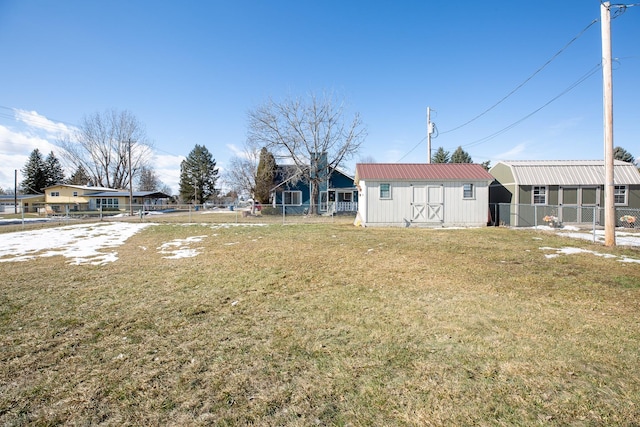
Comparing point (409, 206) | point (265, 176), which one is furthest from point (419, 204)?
point (265, 176)

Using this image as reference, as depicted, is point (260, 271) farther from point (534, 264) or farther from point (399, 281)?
point (534, 264)

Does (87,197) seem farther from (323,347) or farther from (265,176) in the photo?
(323,347)

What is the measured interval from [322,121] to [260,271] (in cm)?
2247

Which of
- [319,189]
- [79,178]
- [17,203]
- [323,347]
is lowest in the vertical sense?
[323,347]

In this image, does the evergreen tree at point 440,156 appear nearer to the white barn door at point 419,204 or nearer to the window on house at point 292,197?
the window on house at point 292,197

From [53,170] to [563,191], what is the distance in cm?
7226

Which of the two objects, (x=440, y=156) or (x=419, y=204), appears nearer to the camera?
(x=419, y=204)

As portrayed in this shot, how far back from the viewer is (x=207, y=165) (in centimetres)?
5516

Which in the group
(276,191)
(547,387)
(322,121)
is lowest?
(547,387)

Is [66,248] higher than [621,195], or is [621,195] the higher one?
[621,195]

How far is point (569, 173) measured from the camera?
16.5 m

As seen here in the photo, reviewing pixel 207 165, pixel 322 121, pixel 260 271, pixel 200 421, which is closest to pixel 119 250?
pixel 260 271

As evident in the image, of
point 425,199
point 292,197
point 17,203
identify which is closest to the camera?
point 425,199

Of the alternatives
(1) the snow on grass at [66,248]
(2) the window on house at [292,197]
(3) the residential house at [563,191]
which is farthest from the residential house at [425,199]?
(2) the window on house at [292,197]
